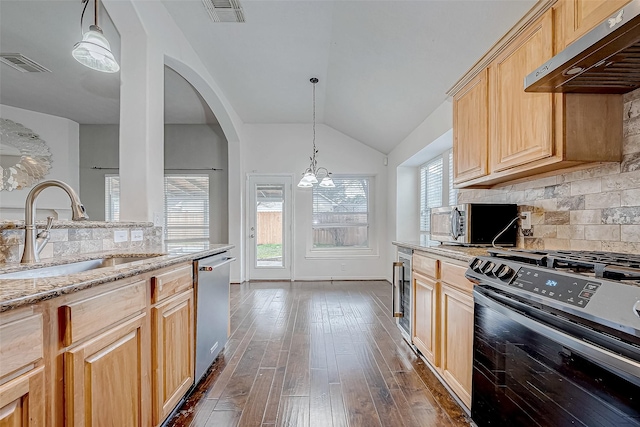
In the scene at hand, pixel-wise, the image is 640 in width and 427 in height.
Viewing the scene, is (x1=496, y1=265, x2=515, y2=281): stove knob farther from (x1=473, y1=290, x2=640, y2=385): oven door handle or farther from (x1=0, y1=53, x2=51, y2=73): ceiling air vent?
→ (x1=0, y1=53, x2=51, y2=73): ceiling air vent

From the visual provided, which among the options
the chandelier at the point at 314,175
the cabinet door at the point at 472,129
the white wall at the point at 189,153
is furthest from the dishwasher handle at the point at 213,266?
the white wall at the point at 189,153

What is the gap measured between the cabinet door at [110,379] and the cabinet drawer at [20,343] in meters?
0.13

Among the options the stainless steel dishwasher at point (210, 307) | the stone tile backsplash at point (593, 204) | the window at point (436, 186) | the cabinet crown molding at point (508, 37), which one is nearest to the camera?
the stone tile backsplash at point (593, 204)

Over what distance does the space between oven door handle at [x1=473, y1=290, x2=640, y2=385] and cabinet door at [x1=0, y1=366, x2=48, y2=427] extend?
4.88 feet

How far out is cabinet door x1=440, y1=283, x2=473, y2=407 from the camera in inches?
65.6

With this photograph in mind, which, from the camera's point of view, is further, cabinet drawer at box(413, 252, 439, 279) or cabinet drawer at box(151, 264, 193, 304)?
cabinet drawer at box(413, 252, 439, 279)

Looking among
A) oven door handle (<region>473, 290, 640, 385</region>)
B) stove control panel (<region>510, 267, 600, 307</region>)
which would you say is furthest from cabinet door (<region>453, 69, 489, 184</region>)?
oven door handle (<region>473, 290, 640, 385</region>)

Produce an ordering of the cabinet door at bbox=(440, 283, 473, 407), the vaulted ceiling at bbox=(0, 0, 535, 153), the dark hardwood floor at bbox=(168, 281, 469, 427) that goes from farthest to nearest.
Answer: the vaulted ceiling at bbox=(0, 0, 535, 153), the dark hardwood floor at bbox=(168, 281, 469, 427), the cabinet door at bbox=(440, 283, 473, 407)

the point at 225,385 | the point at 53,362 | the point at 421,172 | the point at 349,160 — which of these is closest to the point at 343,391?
the point at 225,385

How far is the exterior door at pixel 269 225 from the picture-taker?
563 centimetres

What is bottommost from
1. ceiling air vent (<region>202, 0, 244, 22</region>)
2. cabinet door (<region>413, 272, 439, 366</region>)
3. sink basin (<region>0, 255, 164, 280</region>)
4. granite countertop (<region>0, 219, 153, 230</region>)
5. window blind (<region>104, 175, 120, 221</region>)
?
cabinet door (<region>413, 272, 439, 366</region>)

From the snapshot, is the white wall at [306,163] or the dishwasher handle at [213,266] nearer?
the dishwasher handle at [213,266]

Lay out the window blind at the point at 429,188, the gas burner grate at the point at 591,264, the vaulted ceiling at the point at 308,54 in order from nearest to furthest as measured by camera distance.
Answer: the gas burner grate at the point at 591,264, the vaulted ceiling at the point at 308,54, the window blind at the point at 429,188

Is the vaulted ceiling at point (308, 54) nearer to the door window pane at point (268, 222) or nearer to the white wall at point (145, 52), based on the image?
the white wall at point (145, 52)
